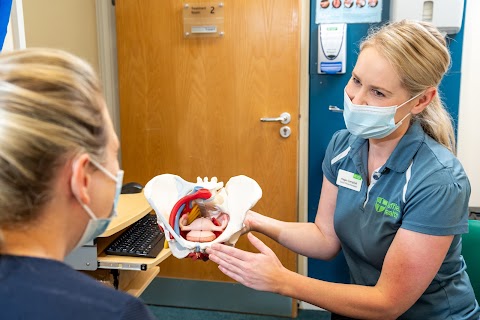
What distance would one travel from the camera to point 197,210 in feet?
4.30

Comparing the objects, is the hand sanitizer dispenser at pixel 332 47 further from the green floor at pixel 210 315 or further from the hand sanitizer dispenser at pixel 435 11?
the green floor at pixel 210 315

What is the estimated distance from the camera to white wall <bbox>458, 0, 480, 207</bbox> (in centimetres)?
222

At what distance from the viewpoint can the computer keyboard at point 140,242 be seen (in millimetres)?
1382

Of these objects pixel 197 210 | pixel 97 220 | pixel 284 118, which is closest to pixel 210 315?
pixel 284 118

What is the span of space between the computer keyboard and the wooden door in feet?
2.90

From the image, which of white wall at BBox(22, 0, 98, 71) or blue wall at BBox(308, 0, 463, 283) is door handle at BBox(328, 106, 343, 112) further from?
white wall at BBox(22, 0, 98, 71)

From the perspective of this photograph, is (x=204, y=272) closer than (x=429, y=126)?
No

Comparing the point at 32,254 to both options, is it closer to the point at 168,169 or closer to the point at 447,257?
the point at 447,257

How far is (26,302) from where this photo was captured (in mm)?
600

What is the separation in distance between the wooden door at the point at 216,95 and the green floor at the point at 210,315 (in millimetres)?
222

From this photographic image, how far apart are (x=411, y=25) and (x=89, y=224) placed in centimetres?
100

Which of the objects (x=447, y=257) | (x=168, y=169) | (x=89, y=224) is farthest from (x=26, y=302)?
(x=168, y=169)

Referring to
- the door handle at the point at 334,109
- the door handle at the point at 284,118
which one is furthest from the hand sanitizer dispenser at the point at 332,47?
the door handle at the point at 284,118

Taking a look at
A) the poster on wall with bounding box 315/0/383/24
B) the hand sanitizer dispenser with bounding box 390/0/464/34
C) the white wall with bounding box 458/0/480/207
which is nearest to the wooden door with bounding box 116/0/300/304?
the poster on wall with bounding box 315/0/383/24
